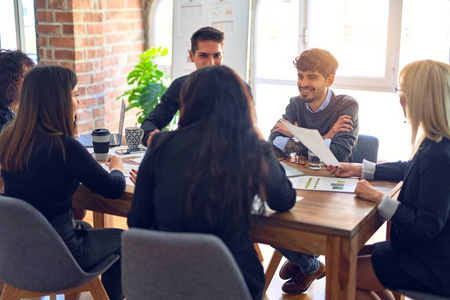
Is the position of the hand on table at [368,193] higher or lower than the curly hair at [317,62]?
lower

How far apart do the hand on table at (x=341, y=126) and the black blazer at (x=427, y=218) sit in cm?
72

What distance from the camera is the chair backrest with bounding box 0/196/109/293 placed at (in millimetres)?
1758

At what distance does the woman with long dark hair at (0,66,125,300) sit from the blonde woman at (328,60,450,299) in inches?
40.2

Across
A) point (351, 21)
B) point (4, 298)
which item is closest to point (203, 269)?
point (4, 298)

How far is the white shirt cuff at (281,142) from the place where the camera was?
2.59 metres

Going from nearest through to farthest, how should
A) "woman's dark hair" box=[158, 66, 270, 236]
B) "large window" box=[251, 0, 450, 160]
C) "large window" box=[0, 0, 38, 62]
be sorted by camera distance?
"woman's dark hair" box=[158, 66, 270, 236] < "large window" box=[251, 0, 450, 160] < "large window" box=[0, 0, 38, 62]

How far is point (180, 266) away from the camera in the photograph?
4.65 feet

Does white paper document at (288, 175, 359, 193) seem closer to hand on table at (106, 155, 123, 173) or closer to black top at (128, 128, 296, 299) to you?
black top at (128, 128, 296, 299)

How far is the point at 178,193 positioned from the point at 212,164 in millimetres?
132

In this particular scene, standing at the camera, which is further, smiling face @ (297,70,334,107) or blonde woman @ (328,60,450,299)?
smiling face @ (297,70,334,107)

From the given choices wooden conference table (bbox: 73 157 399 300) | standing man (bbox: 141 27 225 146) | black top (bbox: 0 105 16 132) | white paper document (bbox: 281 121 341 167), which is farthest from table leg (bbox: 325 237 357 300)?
black top (bbox: 0 105 16 132)

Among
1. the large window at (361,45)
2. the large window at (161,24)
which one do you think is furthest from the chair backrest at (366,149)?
the large window at (161,24)

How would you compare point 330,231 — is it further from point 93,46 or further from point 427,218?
point 93,46

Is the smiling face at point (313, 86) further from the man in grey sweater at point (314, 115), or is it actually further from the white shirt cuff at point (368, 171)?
the white shirt cuff at point (368, 171)
